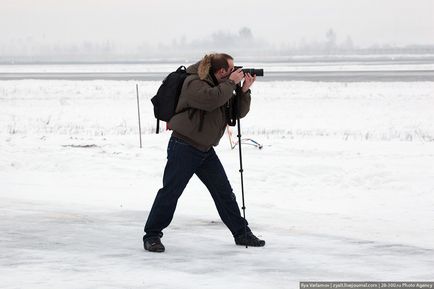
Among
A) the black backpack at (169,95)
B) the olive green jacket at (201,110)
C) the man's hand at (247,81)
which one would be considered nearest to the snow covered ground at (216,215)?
the olive green jacket at (201,110)

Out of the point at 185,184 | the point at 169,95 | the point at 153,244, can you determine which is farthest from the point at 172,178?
the point at 169,95

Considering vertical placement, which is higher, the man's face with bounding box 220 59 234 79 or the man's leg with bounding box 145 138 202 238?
the man's face with bounding box 220 59 234 79

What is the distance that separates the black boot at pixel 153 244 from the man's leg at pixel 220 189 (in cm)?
64

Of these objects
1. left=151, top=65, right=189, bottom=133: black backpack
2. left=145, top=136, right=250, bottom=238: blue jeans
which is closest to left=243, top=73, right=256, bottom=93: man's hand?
left=151, top=65, right=189, bottom=133: black backpack

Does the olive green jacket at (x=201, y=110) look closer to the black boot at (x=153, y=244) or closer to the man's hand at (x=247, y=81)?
the man's hand at (x=247, y=81)

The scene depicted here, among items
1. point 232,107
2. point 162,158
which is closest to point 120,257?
point 232,107

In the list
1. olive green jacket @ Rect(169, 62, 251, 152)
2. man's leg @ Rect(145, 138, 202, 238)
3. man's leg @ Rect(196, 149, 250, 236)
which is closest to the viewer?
olive green jacket @ Rect(169, 62, 251, 152)

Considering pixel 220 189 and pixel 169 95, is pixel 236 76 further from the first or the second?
pixel 220 189

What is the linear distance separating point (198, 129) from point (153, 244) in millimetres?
1100

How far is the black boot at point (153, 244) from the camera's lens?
6.24 meters

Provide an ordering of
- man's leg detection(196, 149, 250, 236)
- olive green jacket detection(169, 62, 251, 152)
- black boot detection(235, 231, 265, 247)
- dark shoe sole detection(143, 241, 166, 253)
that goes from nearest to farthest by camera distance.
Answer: olive green jacket detection(169, 62, 251, 152), dark shoe sole detection(143, 241, 166, 253), man's leg detection(196, 149, 250, 236), black boot detection(235, 231, 265, 247)

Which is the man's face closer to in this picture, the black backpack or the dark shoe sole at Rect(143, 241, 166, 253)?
the black backpack

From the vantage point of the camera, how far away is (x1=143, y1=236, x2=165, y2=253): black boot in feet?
20.5

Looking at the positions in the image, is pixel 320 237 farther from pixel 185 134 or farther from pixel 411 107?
pixel 411 107
